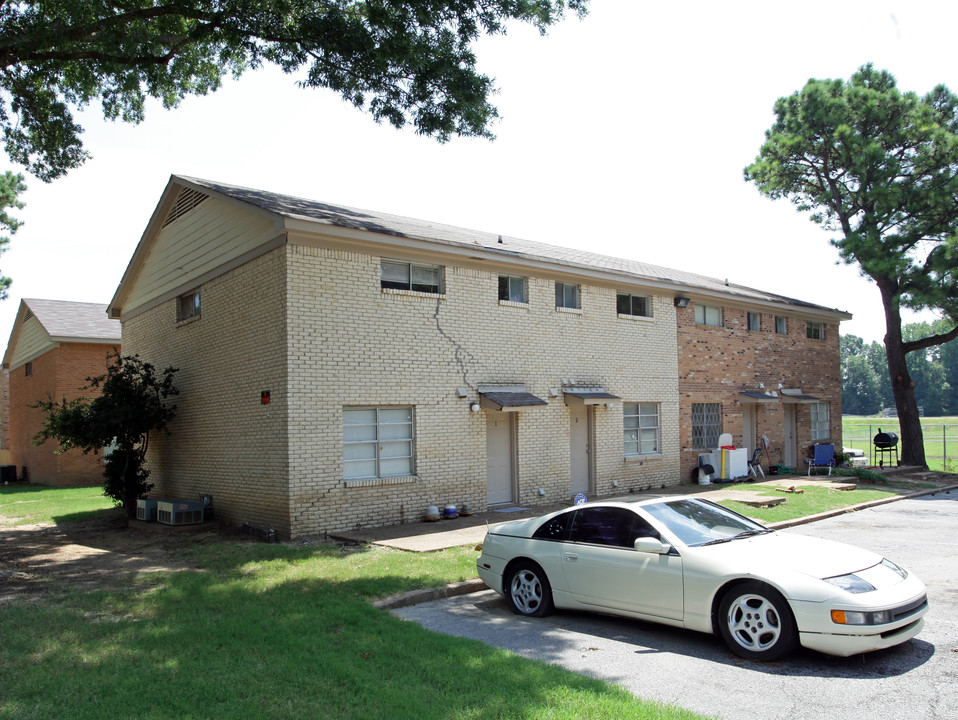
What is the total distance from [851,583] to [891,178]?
2287cm

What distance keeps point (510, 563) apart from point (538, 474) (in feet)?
25.8

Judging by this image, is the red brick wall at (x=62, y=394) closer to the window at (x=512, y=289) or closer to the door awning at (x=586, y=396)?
the window at (x=512, y=289)

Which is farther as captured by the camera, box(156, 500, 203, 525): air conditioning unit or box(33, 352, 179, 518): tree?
box(33, 352, 179, 518): tree

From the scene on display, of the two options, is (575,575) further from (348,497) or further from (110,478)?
(110,478)

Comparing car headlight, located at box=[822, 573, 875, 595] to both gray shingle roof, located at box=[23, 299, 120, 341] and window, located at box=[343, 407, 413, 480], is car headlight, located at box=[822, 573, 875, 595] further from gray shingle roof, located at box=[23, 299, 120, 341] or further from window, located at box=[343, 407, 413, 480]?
gray shingle roof, located at box=[23, 299, 120, 341]

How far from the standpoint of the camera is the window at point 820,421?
25.0 meters

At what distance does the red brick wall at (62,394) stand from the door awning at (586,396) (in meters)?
17.8

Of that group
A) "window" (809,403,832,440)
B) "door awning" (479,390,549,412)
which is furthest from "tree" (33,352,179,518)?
"window" (809,403,832,440)

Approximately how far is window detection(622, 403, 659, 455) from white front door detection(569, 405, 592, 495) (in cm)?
143

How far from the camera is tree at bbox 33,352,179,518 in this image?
603 inches

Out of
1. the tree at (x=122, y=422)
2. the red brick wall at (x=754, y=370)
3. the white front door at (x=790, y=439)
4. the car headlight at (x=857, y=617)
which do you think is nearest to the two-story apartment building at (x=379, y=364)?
the tree at (x=122, y=422)

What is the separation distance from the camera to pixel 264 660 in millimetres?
5777

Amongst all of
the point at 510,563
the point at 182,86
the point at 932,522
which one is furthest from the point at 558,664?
the point at 182,86

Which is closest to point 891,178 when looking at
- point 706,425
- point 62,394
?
point 706,425
